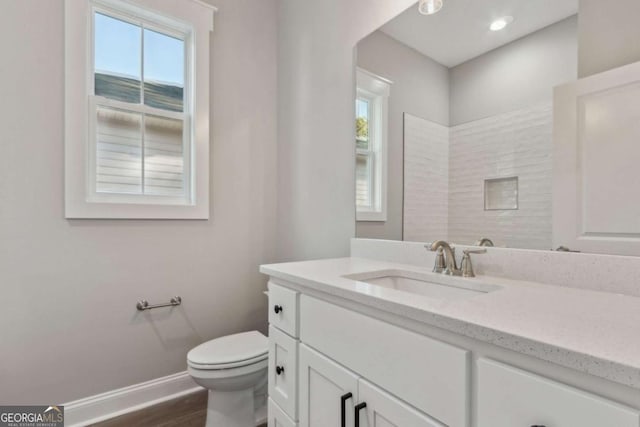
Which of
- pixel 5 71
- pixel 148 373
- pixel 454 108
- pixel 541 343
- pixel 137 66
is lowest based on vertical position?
pixel 148 373

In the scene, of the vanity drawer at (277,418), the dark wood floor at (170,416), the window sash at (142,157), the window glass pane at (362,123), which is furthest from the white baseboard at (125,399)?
the window glass pane at (362,123)

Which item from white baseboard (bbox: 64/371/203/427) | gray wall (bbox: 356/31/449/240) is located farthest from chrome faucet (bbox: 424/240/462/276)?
white baseboard (bbox: 64/371/203/427)

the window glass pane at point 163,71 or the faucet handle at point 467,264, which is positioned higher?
the window glass pane at point 163,71

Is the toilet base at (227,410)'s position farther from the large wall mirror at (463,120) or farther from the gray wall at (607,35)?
the gray wall at (607,35)

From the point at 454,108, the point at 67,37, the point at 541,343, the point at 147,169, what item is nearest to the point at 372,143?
the point at 454,108

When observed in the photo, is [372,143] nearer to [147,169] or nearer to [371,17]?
[371,17]

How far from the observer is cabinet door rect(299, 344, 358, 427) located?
0.84 metres

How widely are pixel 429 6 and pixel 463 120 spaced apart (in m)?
0.53

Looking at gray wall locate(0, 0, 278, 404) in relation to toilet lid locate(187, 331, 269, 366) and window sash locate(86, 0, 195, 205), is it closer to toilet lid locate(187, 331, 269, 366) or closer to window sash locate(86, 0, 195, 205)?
window sash locate(86, 0, 195, 205)

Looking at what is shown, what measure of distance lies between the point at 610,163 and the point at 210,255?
6.40 feet

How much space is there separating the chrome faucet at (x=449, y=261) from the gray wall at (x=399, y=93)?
29cm

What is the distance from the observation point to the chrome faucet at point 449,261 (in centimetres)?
106

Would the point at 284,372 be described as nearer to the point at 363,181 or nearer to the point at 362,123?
the point at 363,181

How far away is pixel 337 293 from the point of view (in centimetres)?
88
